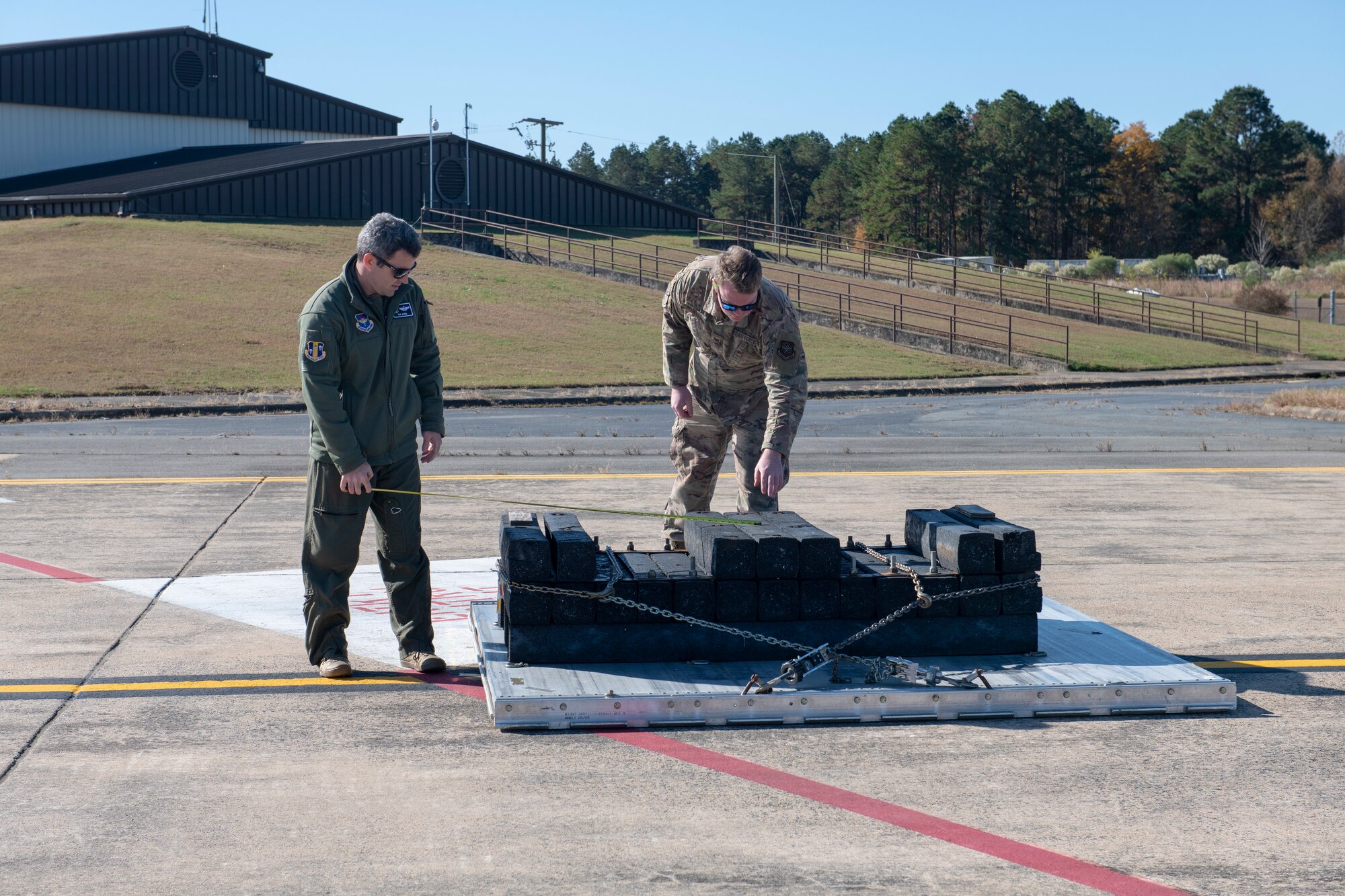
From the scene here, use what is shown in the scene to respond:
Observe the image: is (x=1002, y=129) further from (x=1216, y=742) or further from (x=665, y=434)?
(x=1216, y=742)

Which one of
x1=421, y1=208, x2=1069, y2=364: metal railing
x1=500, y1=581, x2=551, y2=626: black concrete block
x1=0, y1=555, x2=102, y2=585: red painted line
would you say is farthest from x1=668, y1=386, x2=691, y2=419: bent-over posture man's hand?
x1=421, y1=208, x2=1069, y2=364: metal railing

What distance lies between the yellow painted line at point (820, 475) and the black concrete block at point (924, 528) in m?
6.17

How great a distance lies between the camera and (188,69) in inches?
2137

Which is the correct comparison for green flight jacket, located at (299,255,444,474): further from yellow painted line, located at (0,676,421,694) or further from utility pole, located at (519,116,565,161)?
utility pole, located at (519,116,565,161)

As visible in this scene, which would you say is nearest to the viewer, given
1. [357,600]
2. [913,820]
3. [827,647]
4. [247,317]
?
[913,820]

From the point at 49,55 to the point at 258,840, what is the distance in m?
54.0

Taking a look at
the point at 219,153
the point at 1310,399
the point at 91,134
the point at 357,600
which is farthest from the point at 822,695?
the point at 91,134

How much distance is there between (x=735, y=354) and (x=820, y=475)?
6425mm

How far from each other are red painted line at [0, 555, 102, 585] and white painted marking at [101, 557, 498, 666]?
245mm

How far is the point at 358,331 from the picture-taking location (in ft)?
18.1

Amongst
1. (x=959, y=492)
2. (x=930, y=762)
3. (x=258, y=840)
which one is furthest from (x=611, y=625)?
(x=959, y=492)

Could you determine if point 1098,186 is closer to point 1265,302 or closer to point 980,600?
point 1265,302

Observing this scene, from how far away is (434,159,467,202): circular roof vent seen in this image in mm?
48562

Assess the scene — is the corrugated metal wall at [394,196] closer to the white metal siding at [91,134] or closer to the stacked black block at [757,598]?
the white metal siding at [91,134]
